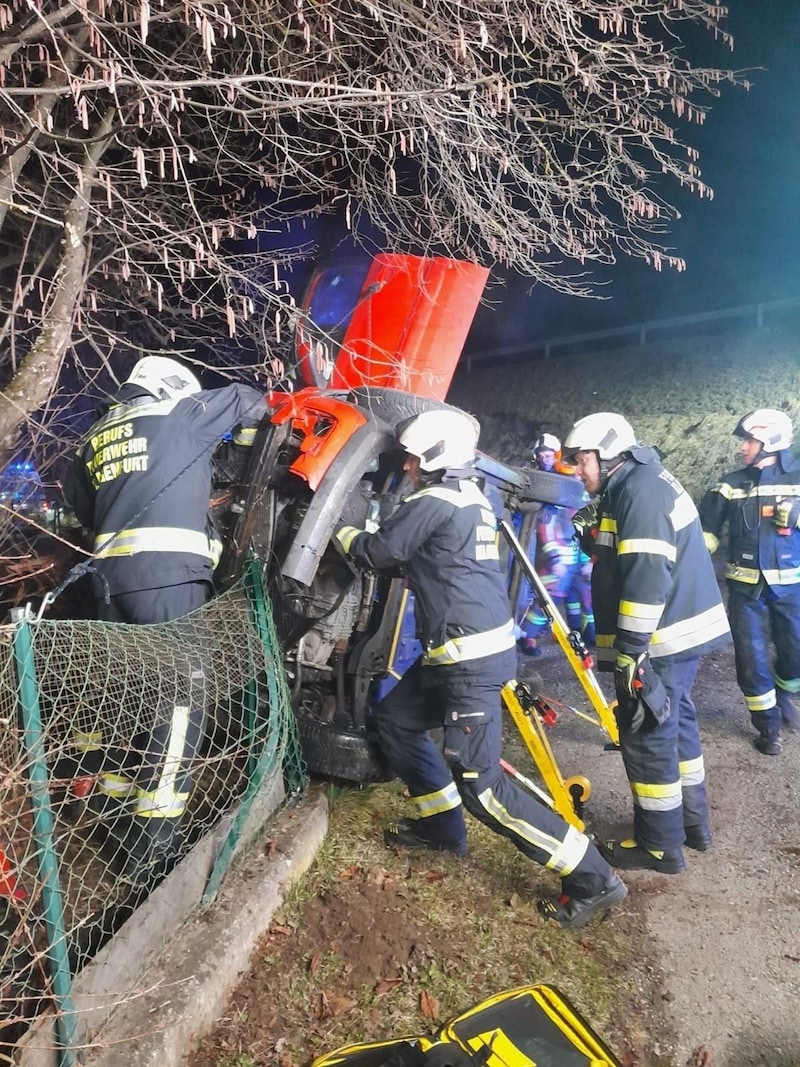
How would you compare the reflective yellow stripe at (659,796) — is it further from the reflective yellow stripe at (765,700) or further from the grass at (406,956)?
the reflective yellow stripe at (765,700)

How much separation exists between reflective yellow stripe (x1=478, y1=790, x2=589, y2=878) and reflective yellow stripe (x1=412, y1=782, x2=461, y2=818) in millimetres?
369

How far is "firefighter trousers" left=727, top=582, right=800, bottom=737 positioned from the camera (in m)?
4.57

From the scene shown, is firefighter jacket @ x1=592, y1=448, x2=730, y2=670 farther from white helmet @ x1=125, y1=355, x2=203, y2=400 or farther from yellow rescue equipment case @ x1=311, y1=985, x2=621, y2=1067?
white helmet @ x1=125, y1=355, x2=203, y2=400

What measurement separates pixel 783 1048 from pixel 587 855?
34.4 inches

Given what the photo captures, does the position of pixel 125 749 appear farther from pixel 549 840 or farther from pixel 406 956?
pixel 549 840

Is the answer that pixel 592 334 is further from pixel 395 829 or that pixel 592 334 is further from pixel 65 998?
pixel 65 998

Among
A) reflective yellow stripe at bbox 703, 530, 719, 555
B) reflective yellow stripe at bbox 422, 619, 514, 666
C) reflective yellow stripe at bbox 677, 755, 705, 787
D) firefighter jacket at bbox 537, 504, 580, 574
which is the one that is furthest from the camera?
firefighter jacket at bbox 537, 504, 580, 574

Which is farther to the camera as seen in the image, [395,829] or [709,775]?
[709,775]

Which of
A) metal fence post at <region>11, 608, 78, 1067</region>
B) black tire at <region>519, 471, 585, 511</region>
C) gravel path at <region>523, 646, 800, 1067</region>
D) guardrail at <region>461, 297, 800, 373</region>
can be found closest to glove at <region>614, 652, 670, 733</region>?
gravel path at <region>523, 646, 800, 1067</region>

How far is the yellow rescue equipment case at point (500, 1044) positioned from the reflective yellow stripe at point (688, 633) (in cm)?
165

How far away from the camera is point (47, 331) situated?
3.24m

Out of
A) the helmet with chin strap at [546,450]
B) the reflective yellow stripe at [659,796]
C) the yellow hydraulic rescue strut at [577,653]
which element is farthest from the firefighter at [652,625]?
the helmet with chin strap at [546,450]

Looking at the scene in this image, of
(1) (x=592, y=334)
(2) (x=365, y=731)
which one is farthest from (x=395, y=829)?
Answer: (1) (x=592, y=334)

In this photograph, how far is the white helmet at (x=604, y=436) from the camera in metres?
3.59
